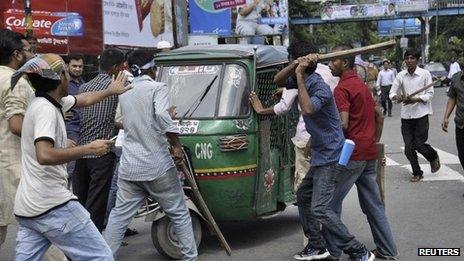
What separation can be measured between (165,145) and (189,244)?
32.2 inches

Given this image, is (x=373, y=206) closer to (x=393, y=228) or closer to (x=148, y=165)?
(x=393, y=228)

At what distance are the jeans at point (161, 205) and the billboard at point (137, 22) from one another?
1391 cm

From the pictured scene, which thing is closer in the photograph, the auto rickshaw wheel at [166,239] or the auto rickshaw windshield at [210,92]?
the auto rickshaw wheel at [166,239]

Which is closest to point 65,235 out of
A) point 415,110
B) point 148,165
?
point 148,165

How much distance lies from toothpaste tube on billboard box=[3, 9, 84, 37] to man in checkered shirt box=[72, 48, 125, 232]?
27.1 feet

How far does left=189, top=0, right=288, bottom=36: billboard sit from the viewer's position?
25906mm

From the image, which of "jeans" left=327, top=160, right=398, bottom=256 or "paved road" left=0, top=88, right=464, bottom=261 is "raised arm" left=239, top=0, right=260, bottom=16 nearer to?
"paved road" left=0, top=88, right=464, bottom=261

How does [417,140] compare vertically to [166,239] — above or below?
above

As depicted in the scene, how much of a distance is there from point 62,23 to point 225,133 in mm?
10898

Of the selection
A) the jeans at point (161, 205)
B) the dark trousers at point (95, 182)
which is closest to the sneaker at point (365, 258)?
the jeans at point (161, 205)

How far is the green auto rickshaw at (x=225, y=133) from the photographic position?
6.23 meters

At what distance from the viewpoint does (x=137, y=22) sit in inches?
841

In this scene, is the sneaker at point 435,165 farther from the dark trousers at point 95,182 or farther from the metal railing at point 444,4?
the metal railing at point 444,4

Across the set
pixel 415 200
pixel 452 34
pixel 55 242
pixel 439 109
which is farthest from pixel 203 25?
pixel 452 34
